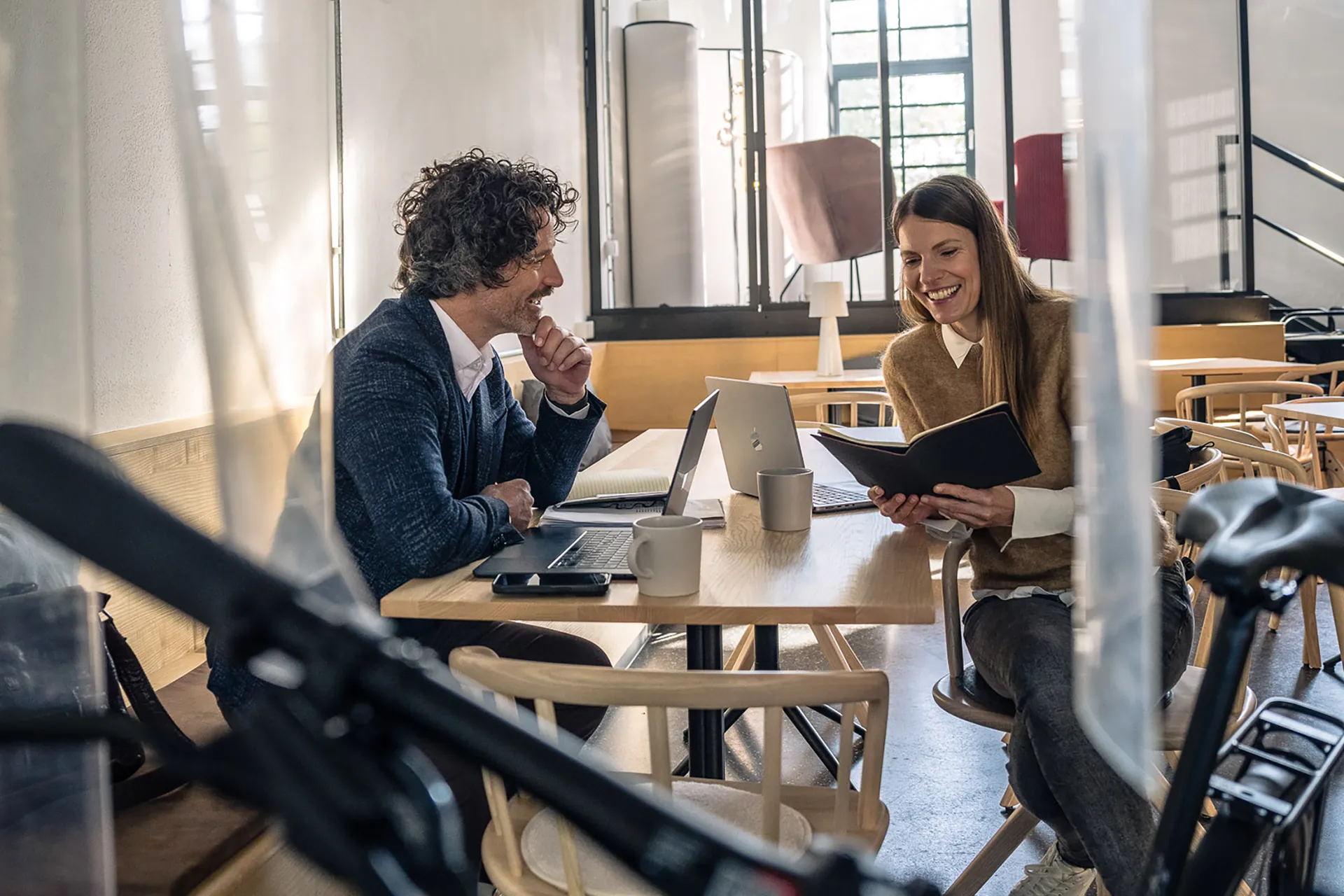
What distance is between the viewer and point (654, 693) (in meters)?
1.12

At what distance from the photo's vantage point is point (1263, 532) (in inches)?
14.4

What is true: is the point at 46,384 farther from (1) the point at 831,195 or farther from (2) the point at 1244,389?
(1) the point at 831,195

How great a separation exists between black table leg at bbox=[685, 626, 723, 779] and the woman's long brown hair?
2.12 feet

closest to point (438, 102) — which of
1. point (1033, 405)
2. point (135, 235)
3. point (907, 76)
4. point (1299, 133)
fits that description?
point (135, 235)

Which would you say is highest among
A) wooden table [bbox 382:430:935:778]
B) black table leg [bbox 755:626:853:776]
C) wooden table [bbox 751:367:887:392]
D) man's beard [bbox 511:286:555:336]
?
man's beard [bbox 511:286:555:336]

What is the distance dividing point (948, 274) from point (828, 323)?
310 centimetres

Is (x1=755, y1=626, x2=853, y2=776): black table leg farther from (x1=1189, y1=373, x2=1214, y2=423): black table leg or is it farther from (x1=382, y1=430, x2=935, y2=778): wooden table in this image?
(x1=1189, y1=373, x2=1214, y2=423): black table leg

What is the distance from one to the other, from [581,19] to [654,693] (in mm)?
6600

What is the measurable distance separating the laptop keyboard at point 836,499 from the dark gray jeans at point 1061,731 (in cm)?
31

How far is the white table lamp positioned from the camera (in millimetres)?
5137

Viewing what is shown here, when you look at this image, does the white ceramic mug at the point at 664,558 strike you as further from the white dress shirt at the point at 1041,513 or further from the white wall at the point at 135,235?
the white wall at the point at 135,235

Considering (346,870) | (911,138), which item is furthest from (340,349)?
(911,138)

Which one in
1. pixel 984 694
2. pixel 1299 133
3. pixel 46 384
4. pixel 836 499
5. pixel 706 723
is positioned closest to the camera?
pixel 46 384

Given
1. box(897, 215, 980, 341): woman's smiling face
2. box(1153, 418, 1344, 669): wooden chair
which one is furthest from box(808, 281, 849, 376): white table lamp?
box(897, 215, 980, 341): woman's smiling face
